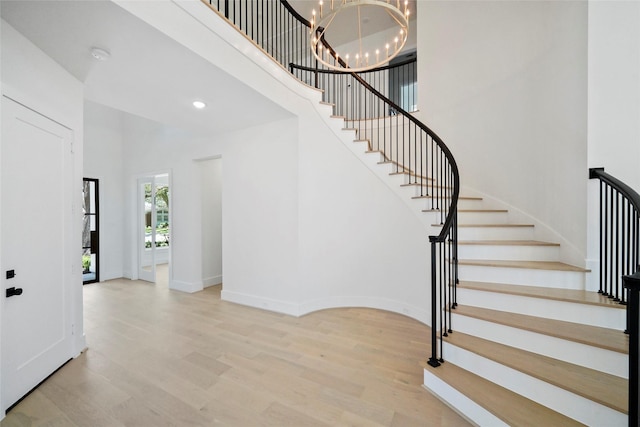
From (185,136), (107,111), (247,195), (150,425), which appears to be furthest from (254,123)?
(107,111)

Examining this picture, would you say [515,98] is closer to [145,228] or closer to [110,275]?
[145,228]

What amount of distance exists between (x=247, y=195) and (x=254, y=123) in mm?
1136

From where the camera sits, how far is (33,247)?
2.32 m

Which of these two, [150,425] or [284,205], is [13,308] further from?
[284,205]

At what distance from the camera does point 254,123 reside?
4203 mm

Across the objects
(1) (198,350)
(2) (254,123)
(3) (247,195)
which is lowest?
(1) (198,350)

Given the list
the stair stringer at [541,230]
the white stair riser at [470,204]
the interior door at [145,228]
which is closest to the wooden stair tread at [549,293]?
the stair stringer at [541,230]

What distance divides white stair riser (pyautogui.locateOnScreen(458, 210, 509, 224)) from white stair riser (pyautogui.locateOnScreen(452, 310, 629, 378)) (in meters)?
1.60

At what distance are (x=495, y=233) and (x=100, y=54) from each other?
178 inches

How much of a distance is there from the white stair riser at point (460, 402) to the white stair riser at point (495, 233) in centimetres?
176

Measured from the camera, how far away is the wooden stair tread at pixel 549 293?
214cm

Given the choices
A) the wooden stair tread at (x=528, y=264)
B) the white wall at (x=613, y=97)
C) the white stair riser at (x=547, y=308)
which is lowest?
the white stair riser at (x=547, y=308)

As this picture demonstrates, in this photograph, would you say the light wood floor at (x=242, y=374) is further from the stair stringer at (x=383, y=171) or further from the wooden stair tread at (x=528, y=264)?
the stair stringer at (x=383, y=171)

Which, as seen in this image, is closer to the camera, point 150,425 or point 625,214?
point 150,425
